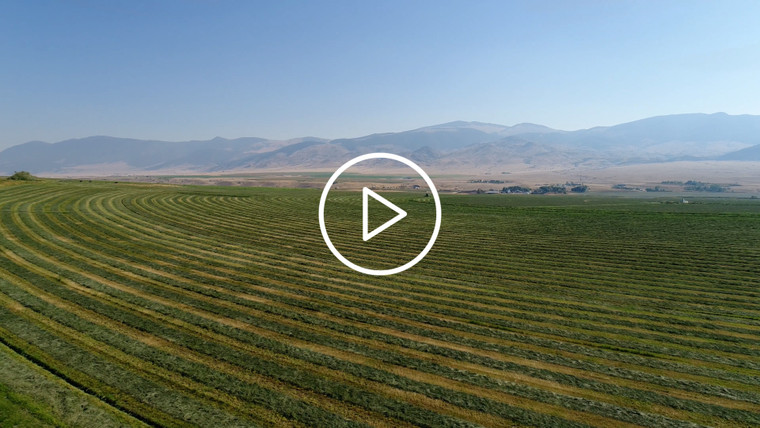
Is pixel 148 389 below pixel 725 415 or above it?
above

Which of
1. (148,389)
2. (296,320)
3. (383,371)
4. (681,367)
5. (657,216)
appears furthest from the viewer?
(657,216)

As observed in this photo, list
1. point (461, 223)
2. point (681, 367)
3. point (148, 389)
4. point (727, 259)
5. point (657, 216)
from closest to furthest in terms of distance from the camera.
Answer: point (148, 389)
point (681, 367)
point (727, 259)
point (461, 223)
point (657, 216)

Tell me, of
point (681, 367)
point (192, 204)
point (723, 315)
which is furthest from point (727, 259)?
point (192, 204)

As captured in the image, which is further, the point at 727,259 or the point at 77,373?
the point at 727,259

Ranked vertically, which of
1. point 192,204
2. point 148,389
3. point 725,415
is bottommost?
point 725,415

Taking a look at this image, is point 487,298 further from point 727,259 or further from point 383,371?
point 727,259

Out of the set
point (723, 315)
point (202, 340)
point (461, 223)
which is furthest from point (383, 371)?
point (461, 223)

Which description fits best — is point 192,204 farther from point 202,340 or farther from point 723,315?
point 723,315
